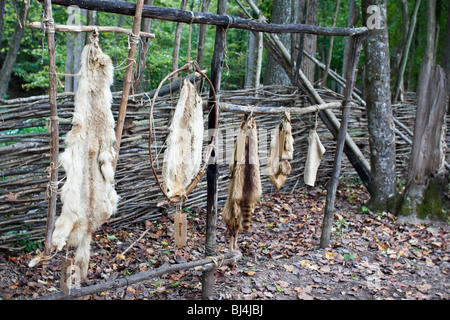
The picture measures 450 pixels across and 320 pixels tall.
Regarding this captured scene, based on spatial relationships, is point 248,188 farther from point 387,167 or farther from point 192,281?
point 387,167

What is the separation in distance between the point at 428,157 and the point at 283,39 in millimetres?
3052

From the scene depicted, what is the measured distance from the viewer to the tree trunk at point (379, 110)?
4.82m

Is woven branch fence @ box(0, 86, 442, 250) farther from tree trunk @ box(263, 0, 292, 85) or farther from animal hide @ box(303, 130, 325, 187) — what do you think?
tree trunk @ box(263, 0, 292, 85)

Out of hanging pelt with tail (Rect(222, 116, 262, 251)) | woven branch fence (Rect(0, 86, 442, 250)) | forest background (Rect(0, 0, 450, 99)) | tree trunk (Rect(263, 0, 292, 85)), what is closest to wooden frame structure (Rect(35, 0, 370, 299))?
hanging pelt with tail (Rect(222, 116, 262, 251))

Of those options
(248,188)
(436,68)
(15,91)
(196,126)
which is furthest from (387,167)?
(15,91)

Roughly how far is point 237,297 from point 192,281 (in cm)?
45

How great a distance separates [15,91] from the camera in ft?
54.7

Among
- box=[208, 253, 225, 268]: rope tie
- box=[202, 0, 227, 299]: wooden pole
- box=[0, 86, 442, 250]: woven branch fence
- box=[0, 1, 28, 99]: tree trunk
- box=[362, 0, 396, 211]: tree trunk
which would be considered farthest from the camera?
box=[0, 1, 28, 99]: tree trunk

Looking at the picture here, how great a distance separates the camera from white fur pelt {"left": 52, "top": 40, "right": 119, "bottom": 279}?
2027 millimetres

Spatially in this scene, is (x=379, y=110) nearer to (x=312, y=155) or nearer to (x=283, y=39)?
(x=312, y=155)

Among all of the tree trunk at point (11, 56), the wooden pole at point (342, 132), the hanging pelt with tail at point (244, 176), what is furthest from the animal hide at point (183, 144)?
the tree trunk at point (11, 56)

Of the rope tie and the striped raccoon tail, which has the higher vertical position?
the striped raccoon tail

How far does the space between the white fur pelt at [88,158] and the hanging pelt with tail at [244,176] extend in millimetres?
958

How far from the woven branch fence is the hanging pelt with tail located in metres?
0.58
